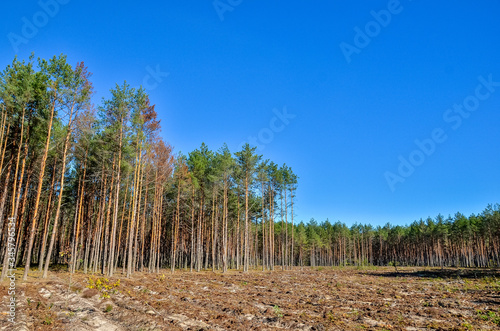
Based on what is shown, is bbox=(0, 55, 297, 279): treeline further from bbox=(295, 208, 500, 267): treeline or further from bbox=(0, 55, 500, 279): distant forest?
bbox=(295, 208, 500, 267): treeline

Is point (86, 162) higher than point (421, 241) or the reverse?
higher

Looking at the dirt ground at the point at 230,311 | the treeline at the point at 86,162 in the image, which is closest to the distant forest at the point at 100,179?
the treeline at the point at 86,162

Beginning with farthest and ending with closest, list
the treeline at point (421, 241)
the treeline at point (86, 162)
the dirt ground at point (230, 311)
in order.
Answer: the treeline at point (421, 241)
the treeline at point (86, 162)
the dirt ground at point (230, 311)

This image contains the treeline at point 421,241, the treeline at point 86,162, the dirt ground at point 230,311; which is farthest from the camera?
the treeline at point 421,241

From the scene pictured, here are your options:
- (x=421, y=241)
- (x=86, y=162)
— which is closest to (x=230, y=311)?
(x=86, y=162)

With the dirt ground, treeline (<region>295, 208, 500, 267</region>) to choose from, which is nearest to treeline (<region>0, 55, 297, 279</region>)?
the dirt ground

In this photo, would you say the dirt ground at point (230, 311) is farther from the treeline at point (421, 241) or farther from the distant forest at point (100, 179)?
the treeline at point (421, 241)

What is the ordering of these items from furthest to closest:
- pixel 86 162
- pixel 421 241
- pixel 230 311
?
pixel 421 241 < pixel 86 162 < pixel 230 311

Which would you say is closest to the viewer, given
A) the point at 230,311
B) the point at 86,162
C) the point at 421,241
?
the point at 230,311

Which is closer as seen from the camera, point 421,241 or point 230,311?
point 230,311

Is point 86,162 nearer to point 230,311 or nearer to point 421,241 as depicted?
point 230,311

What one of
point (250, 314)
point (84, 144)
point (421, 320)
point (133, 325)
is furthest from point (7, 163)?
point (421, 320)

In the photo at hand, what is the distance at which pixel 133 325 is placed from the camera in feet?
30.4

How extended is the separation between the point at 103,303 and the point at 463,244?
9813cm
